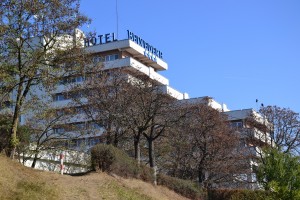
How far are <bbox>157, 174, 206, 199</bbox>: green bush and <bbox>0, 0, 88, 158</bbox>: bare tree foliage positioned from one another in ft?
36.4

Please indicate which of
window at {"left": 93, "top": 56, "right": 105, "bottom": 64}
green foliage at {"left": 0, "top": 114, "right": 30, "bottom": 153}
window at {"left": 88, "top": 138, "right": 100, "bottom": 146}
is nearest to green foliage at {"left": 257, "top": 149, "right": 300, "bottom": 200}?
window at {"left": 93, "top": 56, "right": 105, "bottom": 64}

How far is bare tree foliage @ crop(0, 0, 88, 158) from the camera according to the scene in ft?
69.5

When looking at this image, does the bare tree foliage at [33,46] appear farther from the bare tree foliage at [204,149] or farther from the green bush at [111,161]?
the bare tree foliage at [204,149]

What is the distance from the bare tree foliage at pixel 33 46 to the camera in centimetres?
2119

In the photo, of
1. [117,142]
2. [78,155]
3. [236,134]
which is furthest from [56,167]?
[236,134]

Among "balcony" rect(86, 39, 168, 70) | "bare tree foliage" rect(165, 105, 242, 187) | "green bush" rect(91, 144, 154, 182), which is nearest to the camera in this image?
"green bush" rect(91, 144, 154, 182)

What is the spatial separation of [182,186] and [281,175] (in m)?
8.25

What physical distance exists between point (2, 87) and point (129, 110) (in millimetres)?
11782

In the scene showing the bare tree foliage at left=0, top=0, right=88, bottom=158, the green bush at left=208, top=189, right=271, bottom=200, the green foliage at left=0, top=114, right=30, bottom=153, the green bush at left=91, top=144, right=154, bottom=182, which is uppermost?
the bare tree foliage at left=0, top=0, right=88, bottom=158

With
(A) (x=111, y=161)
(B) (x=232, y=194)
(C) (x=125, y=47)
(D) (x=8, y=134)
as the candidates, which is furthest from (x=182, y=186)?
(C) (x=125, y=47)

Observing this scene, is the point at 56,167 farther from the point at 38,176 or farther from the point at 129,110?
the point at 38,176

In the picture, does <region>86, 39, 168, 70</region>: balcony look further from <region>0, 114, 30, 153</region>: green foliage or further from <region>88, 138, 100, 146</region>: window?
<region>0, 114, 30, 153</region>: green foliage

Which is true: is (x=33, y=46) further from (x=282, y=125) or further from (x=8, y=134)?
(x=282, y=125)

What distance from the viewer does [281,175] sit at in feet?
84.8
